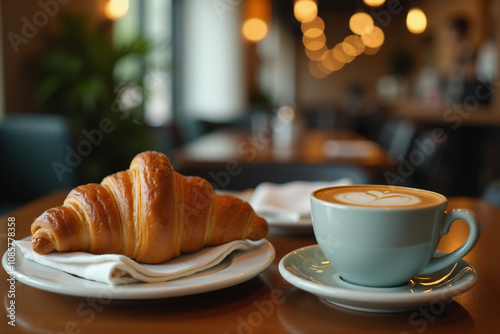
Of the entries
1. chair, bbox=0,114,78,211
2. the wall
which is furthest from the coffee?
the wall

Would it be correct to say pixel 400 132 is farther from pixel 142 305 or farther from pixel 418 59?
pixel 418 59

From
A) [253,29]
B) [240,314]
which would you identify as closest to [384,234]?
[240,314]

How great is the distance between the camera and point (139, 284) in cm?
56

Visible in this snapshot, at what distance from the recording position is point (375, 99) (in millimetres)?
17172

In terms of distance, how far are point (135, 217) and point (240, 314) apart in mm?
172

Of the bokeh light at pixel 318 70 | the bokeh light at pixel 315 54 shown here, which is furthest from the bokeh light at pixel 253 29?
the bokeh light at pixel 315 54

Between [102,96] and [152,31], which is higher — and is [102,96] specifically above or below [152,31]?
below

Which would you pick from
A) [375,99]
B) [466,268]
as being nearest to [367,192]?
[466,268]

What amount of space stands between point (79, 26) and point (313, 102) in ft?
47.4

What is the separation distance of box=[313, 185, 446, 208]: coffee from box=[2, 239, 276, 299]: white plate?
0.38 feet

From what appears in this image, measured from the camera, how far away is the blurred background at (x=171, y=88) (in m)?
2.82

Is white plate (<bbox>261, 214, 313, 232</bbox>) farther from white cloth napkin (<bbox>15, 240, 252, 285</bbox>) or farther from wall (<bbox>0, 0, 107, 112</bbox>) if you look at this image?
wall (<bbox>0, 0, 107, 112</bbox>)

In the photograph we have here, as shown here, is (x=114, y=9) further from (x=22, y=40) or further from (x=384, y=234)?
(x=384, y=234)

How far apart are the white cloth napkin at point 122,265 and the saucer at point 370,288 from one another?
3.7 inches
